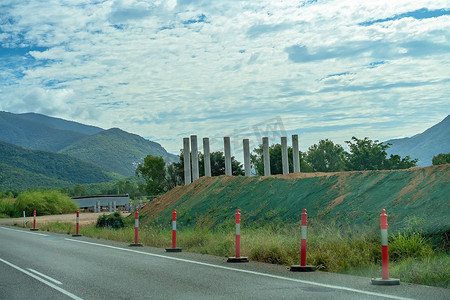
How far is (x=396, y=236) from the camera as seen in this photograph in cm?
1338

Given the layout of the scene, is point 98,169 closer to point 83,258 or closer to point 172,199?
point 172,199

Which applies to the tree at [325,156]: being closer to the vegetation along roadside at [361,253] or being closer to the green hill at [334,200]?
the green hill at [334,200]

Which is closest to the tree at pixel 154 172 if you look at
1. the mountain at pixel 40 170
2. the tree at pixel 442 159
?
the tree at pixel 442 159

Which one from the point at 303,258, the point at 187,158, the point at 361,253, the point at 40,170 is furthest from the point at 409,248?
the point at 40,170

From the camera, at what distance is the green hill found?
585 inches

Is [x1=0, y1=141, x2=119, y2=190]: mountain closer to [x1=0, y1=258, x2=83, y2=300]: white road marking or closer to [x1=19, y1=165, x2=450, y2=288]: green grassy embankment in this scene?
[x1=19, y1=165, x2=450, y2=288]: green grassy embankment

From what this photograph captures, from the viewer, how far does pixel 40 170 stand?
6344 inches

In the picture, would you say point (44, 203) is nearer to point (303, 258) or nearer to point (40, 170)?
point (303, 258)

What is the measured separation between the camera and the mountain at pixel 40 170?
138m

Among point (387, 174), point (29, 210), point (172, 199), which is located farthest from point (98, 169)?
point (387, 174)

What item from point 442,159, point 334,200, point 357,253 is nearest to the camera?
point 357,253

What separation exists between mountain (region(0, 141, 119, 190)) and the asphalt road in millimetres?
125088

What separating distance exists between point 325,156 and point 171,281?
66.2 m

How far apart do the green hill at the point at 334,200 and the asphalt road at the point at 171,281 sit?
14.4 ft
